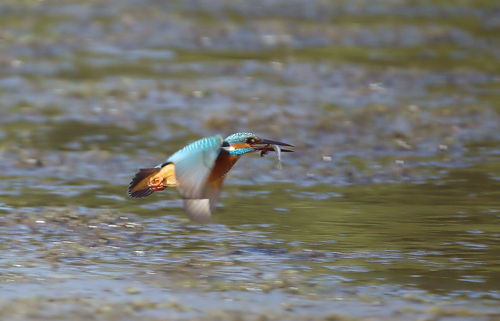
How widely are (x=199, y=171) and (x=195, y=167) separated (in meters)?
0.04

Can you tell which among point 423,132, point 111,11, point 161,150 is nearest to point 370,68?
point 423,132

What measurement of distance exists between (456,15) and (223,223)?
42.2 feet

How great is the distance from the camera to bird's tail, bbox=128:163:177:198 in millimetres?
5977

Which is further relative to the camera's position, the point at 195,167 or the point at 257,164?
the point at 257,164

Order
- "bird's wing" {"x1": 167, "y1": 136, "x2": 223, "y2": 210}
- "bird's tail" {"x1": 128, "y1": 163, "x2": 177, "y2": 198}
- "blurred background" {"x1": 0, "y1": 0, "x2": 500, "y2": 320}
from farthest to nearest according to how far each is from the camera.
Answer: "bird's tail" {"x1": 128, "y1": 163, "x2": 177, "y2": 198} → "bird's wing" {"x1": 167, "y1": 136, "x2": 223, "y2": 210} → "blurred background" {"x1": 0, "y1": 0, "x2": 500, "y2": 320}

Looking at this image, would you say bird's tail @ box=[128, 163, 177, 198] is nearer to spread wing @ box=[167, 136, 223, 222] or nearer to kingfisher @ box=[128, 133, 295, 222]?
kingfisher @ box=[128, 133, 295, 222]

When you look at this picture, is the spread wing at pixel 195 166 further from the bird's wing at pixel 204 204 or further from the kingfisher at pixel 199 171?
the bird's wing at pixel 204 204

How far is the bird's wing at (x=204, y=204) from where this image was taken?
603 centimetres

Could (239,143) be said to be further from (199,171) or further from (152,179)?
(152,179)

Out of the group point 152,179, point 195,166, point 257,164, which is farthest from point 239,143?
point 257,164

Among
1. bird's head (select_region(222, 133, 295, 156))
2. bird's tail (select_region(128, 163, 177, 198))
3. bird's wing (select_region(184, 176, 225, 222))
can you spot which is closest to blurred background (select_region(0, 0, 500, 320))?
bird's wing (select_region(184, 176, 225, 222))

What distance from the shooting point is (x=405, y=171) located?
8.68m

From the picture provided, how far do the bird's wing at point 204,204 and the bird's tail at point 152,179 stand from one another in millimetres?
164

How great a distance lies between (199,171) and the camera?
18.7ft
